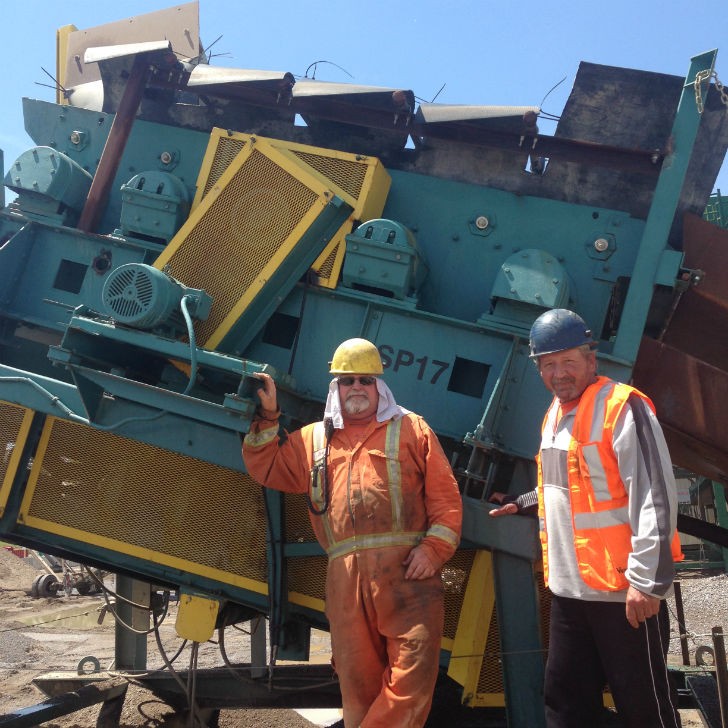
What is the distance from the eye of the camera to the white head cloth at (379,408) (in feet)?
10.4

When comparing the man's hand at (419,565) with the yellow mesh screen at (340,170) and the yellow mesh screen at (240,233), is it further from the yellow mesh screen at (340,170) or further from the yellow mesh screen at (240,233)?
the yellow mesh screen at (340,170)

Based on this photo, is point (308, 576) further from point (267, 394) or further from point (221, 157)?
point (221, 157)

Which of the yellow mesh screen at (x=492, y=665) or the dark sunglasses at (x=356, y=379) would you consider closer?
the dark sunglasses at (x=356, y=379)

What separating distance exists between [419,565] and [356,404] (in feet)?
2.34

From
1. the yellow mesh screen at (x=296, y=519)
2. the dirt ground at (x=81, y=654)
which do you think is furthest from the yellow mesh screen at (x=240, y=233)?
the dirt ground at (x=81, y=654)

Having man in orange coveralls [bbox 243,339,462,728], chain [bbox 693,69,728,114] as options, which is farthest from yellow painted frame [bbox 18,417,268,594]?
chain [bbox 693,69,728,114]

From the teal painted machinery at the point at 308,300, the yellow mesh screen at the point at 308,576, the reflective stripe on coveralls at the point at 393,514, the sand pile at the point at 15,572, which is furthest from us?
the sand pile at the point at 15,572

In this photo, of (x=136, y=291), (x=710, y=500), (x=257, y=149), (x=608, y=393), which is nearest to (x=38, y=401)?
(x=136, y=291)

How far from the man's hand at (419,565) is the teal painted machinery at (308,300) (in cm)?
69

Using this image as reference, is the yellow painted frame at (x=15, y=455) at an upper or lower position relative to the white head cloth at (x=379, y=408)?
lower

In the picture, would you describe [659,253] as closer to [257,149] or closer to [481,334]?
[481,334]

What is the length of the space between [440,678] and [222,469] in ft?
6.44

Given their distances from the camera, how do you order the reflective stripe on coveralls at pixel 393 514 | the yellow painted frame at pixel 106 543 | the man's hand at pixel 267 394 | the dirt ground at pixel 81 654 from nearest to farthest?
the reflective stripe on coveralls at pixel 393 514, the man's hand at pixel 267 394, the yellow painted frame at pixel 106 543, the dirt ground at pixel 81 654

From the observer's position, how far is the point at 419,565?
2900 mm
